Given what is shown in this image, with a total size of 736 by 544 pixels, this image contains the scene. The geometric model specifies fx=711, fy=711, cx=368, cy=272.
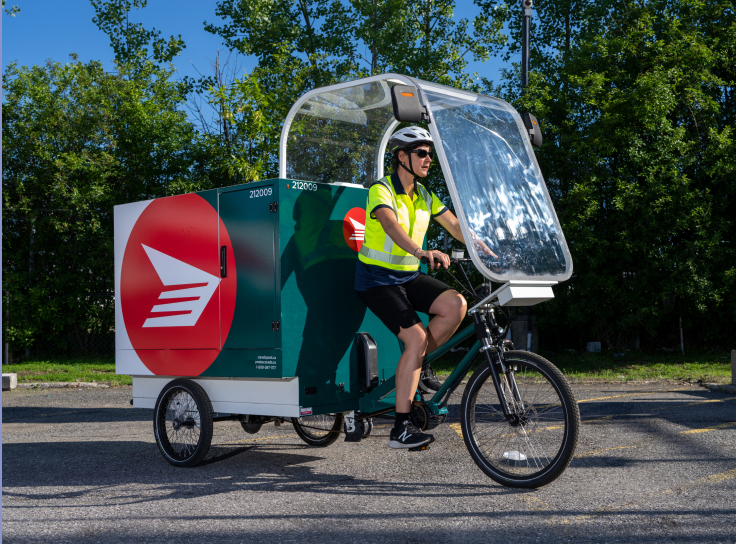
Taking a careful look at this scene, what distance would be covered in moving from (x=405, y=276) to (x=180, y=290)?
6.47 feet

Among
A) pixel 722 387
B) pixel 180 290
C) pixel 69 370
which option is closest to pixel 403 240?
pixel 180 290

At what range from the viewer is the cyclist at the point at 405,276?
479 centimetres

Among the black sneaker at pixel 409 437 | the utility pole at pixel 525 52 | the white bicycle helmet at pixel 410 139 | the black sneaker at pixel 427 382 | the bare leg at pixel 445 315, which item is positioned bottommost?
the black sneaker at pixel 409 437

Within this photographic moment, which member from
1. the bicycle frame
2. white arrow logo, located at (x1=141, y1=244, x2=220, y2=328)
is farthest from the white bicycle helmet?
white arrow logo, located at (x1=141, y1=244, x2=220, y2=328)

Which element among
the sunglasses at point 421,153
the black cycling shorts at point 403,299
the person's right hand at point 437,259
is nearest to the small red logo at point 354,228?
the black cycling shorts at point 403,299

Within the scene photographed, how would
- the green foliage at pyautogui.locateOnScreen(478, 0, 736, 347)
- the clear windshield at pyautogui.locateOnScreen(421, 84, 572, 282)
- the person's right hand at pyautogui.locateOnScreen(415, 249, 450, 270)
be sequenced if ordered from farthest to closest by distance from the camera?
1. the green foliage at pyautogui.locateOnScreen(478, 0, 736, 347)
2. the clear windshield at pyautogui.locateOnScreen(421, 84, 572, 282)
3. the person's right hand at pyautogui.locateOnScreen(415, 249, 450, 270)

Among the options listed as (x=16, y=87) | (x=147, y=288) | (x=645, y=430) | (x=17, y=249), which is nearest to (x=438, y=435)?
(x=645, y=430)

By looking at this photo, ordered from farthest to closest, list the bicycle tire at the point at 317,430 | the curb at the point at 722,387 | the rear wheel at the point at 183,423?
the curb at the point at 722,387 → the bicycle tire at the point at 317,430 → the rear wheel at the point at 183,423

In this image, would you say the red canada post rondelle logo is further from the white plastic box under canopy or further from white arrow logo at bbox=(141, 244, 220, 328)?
the white plastic box under canopy

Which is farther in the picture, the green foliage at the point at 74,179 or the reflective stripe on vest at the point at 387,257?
the green foliage at the point at 74,179

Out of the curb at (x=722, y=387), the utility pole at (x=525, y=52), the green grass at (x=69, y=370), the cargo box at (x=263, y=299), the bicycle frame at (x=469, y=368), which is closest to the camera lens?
the bicycle frame at (x=469, y=368)

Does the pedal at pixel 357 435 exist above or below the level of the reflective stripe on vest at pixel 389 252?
below

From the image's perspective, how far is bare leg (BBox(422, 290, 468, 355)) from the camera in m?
4.89

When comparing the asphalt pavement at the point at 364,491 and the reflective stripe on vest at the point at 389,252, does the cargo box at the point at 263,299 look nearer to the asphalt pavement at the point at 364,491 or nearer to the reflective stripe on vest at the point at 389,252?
the reflective stripe on vest at the point at 389,252
